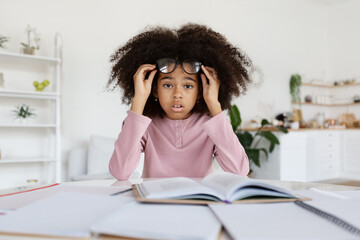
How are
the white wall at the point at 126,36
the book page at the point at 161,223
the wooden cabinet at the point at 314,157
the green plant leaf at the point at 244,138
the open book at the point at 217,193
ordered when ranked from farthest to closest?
the wooden cabinet at the point at 314,157 → the green plant leaf at the point at 244,138 → the white wall at the point at 126,36 → the open book at the point at 217,193 → the book page at the point at 161,223

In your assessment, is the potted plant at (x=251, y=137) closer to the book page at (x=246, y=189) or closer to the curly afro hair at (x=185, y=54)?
the curly afro hair at (x=185, y=54)

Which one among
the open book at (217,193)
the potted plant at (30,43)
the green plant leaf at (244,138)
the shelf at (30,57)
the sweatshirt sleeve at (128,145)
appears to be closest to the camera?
the open book at (217,193)

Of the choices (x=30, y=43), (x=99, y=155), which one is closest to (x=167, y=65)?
(x=99, y=155)

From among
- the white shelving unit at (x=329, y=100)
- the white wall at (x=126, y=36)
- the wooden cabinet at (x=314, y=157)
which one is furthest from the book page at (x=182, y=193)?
the white shelving unit at (x=329, y=100)

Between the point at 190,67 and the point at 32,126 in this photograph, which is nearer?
the point at 190,67

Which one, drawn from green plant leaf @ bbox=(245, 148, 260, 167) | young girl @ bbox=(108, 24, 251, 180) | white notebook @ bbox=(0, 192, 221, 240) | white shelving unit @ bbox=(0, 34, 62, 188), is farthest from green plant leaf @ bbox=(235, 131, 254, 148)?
white notebook @ bbox=(0, 192, 221, 240)

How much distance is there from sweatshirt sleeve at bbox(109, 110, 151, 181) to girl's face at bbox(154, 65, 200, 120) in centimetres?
13

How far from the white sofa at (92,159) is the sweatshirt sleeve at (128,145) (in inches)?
79.7

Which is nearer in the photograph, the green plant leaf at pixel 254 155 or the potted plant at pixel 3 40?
the potted plant at pixel 3 40

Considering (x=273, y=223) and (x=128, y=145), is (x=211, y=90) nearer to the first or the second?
(x=128, y=145)

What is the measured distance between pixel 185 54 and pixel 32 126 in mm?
2468

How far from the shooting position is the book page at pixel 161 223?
18.4 inches

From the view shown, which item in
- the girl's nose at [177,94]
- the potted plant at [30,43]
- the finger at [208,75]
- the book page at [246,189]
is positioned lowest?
the book page at [246,189]

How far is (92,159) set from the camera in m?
3.25
